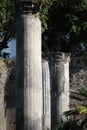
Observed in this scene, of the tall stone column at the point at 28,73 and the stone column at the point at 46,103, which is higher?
the tall stone column at the point at 28,73

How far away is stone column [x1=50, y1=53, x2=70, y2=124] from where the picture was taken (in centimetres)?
2317

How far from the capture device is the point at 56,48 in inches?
1270

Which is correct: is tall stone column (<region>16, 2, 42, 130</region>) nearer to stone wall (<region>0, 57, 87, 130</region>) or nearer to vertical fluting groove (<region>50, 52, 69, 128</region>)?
stone wall (<region>0, 57, 87, 130</region>)

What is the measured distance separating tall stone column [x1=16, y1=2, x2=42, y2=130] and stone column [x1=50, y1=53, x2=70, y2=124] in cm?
1139

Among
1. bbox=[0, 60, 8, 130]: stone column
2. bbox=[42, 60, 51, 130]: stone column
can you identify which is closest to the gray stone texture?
bbox=[0, 60, 8, 130]: stone column

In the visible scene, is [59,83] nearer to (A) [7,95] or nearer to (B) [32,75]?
(A) [7,95]

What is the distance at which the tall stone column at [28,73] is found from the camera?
37.0ft

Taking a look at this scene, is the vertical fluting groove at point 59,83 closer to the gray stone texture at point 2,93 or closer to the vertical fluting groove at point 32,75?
the gray stone texture at point 2,93

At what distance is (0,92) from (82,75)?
7.50 m

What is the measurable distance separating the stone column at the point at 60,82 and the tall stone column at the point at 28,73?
11395 mm

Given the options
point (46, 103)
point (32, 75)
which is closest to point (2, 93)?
point (46, 103)

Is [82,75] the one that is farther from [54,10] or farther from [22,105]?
[22,105]

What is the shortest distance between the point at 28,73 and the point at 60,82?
12273mm

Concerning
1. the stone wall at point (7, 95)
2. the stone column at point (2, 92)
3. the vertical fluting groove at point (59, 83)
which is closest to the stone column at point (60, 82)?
the vertical fluting groove at point (59, 83)
